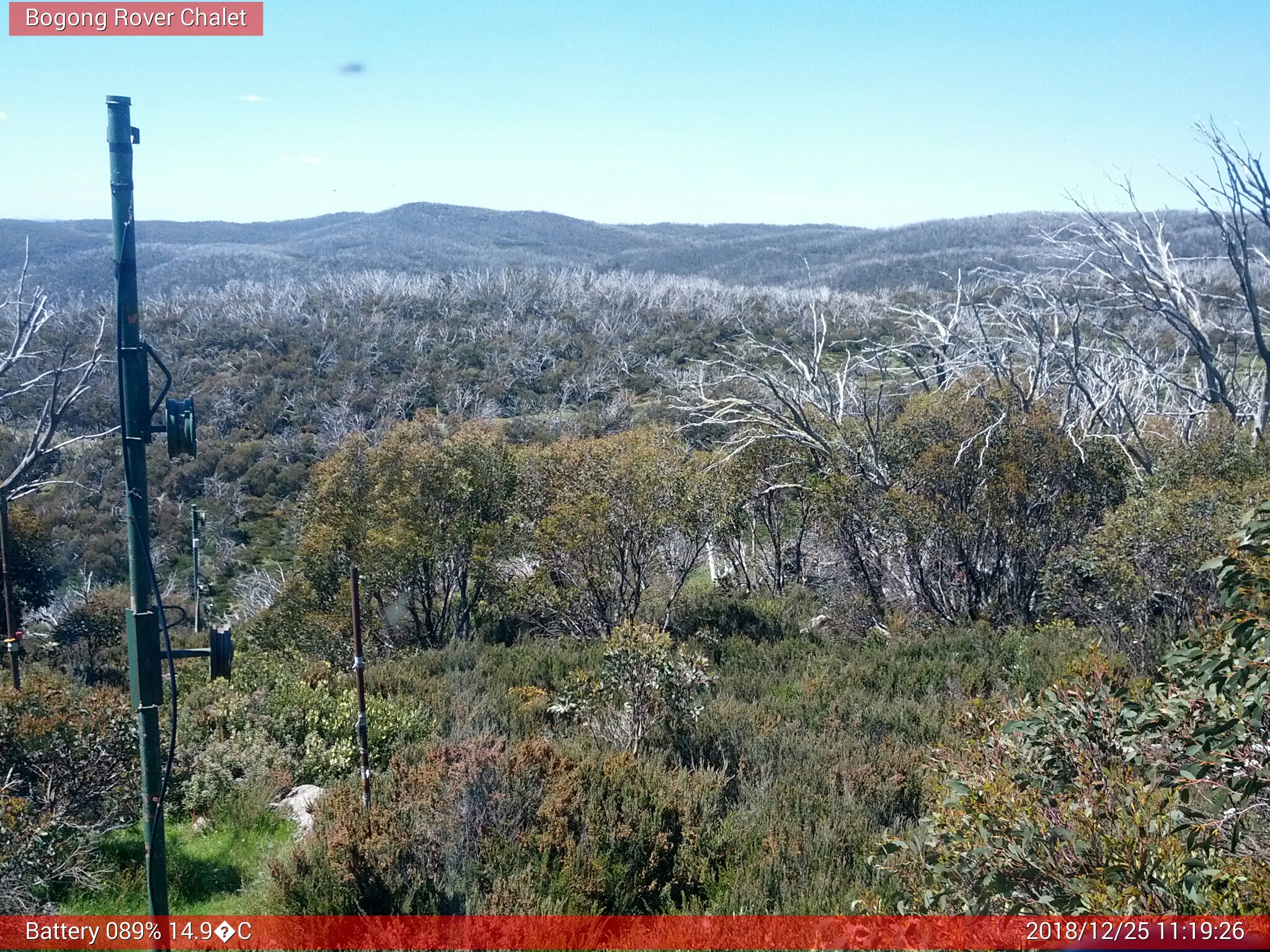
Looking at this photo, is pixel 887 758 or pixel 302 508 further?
pixel 302 508

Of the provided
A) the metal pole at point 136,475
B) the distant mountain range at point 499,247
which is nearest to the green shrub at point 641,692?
the metal pole at point 136,475

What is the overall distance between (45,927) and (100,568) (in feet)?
57.8

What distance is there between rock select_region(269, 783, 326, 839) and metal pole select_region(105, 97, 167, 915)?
2.20 metres

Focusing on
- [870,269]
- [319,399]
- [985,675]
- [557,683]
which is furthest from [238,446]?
[870,269]

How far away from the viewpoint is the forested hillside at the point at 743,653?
3643mm

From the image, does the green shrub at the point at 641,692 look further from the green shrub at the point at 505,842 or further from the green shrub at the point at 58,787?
the green shrub at the point at 58,787

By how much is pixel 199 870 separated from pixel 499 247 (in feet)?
244

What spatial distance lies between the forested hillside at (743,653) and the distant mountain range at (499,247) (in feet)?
102

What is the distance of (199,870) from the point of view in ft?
17.7

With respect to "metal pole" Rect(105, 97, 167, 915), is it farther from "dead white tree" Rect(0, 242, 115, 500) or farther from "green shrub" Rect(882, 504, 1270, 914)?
"dead white tree" Rect(0, 242, 115, 500)

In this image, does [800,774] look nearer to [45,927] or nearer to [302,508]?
[45,927]

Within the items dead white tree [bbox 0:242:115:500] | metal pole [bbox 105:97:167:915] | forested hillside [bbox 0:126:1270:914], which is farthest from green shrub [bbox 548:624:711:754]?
dead white tree [bbox 0:242:115:500]

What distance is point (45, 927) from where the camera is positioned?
4.45 m

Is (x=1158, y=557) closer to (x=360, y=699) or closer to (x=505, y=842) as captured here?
(x=505, y=842)
